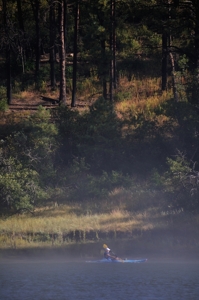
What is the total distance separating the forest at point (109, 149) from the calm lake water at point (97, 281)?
2.64 m

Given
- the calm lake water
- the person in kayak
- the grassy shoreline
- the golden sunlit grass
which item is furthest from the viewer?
the golden sunlit grass

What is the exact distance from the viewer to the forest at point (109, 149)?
2897 centimetres

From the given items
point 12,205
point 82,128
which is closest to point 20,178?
point 12,205

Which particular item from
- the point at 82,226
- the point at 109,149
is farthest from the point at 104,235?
the point at 109,149

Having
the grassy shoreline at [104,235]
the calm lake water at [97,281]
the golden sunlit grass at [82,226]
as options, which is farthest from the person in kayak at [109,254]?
the golden sunlit grass at [82,226]

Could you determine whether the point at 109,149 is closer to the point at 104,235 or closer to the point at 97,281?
the point at 104,235

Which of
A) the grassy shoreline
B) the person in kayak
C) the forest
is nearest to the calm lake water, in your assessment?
the person in kayak

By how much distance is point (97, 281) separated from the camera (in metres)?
22.6

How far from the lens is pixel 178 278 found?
22422mm

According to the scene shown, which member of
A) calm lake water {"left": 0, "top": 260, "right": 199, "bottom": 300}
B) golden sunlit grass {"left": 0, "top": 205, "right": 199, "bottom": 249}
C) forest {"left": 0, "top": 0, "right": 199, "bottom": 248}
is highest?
forest {"left": 0, "top": 0, "right": 199, "bottom": 248}

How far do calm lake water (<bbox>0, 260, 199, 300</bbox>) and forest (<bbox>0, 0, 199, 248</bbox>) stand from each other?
2645 millimetres

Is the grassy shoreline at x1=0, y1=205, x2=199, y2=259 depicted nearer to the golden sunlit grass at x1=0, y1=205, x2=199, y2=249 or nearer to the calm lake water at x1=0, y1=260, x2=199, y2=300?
the golden sunlit grass at x1=0, y1=205, x2=199, y2=249

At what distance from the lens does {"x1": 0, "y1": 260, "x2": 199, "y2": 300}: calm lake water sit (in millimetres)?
20562

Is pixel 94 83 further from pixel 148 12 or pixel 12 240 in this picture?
pixel 12 240
